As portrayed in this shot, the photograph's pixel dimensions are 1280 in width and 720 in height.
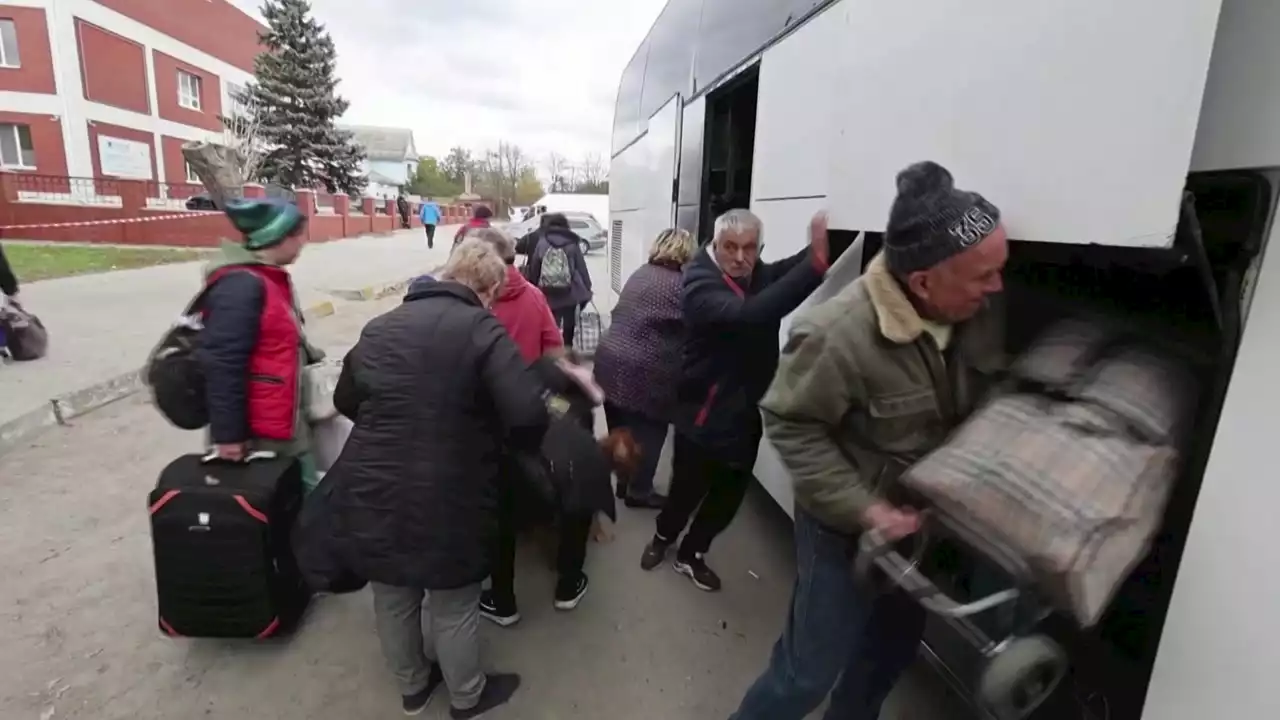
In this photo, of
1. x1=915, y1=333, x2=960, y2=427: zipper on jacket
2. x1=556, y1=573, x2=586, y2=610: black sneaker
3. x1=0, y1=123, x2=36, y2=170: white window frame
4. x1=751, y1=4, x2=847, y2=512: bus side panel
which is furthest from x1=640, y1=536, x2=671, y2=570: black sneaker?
x1=0, y1=123, x2=36, y2=170: white window frame

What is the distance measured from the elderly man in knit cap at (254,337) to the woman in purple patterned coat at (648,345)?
1.35 meters

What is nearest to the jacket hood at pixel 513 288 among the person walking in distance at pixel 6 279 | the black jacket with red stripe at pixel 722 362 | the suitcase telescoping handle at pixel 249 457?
the black jacket with red stripe at pixel 722 362

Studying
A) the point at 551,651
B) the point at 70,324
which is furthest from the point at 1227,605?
the point at 70,324

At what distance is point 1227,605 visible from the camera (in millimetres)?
1294

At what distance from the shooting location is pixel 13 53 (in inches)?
938

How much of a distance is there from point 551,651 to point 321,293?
10.7 m

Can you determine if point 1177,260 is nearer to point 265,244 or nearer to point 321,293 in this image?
point 265,244

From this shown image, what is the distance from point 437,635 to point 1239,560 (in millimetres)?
2158

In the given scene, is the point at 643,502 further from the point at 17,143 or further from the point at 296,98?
the point at 296,98

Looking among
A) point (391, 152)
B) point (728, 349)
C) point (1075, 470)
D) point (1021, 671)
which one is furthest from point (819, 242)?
point (391, 152)

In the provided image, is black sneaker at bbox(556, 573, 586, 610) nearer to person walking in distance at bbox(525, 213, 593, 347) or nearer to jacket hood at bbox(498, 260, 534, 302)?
jacket hood at bbox(498, 260, 534, 302)

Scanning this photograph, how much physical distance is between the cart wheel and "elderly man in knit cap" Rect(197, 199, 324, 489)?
8.25 feet

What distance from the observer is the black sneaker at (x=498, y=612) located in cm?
296

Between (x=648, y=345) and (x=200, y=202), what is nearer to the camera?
(x=648, y=345)
